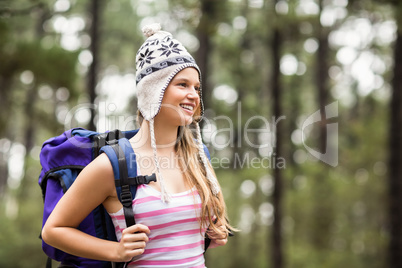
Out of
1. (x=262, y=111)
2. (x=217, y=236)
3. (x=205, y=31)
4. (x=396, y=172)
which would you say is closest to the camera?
(x=217, y=236)

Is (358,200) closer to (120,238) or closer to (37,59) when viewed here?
(37,59)

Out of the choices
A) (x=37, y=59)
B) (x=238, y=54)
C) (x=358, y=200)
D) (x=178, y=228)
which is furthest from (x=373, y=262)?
(x=178, y=228)

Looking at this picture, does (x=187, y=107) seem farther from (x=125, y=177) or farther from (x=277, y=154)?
(x=277, y=154)

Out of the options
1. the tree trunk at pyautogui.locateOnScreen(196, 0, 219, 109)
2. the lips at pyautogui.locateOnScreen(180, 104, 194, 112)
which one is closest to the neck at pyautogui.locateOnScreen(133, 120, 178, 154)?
the lips at pyautogui.locateOnScreen(180, 104, 194, 112)

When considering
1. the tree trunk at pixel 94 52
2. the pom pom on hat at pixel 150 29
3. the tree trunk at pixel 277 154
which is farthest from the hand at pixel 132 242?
the tree trunk at pixel 277 154

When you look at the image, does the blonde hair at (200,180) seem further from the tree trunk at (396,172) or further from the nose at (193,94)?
the tree trunk at (396,172)

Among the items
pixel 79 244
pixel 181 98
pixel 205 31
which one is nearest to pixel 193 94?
pixel 181 98

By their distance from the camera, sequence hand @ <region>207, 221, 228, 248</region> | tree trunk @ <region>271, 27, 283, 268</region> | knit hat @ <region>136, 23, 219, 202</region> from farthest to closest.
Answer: tree trunk @ <region>271, 27, 283, 268</region> → hand @ <region>207, 221, 228, 248</region> → knit hat @ <region>136, 23, 219, 202</region>

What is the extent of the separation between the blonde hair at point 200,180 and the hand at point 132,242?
0.29 m

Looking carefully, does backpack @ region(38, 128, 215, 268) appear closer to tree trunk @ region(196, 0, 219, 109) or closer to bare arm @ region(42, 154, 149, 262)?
bare arm @ region(42, 154, 149, 262)

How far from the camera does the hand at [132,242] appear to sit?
163 centimetres

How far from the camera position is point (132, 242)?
1.64 metres

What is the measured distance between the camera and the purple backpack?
5.54ft

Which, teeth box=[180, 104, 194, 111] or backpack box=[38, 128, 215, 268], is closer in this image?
backpack box=[38, 128, 215, 268]
